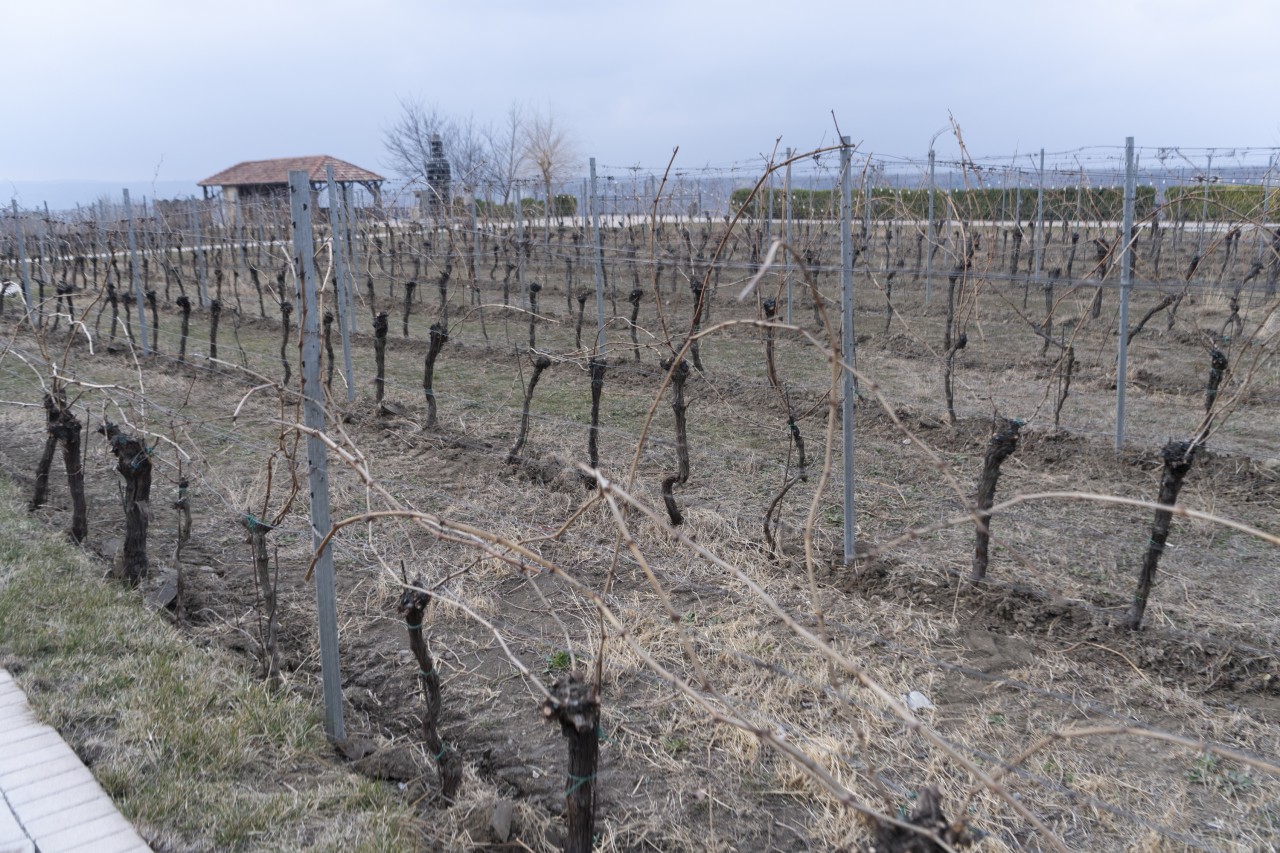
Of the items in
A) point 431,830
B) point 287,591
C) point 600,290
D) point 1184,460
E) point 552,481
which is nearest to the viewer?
point 431,830

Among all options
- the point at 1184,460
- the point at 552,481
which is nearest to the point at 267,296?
the point at 552,481

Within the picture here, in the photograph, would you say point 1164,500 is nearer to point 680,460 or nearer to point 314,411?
point 680,460

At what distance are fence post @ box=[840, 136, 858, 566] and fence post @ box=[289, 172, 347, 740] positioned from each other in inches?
68.9

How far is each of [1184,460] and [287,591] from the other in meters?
3.47

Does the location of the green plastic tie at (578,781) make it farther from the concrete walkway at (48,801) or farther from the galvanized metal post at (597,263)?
the galvanized metal post at (597,263)

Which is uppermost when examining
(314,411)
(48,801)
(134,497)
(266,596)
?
(314,411)

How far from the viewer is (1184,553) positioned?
4164 millimetres

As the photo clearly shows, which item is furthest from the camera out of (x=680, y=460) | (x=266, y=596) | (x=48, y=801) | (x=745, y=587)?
(x=680, y=460)

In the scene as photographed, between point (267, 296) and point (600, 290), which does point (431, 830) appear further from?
point (267, 296)

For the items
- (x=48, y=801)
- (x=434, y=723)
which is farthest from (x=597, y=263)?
(x=48, y=801)

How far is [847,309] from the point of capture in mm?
3619

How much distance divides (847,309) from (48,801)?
2.99m

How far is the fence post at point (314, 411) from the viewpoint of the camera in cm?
247

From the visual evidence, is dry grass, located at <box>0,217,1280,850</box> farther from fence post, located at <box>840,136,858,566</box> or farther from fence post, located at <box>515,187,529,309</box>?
fence post, located at <box>515,187,529,309</box>
